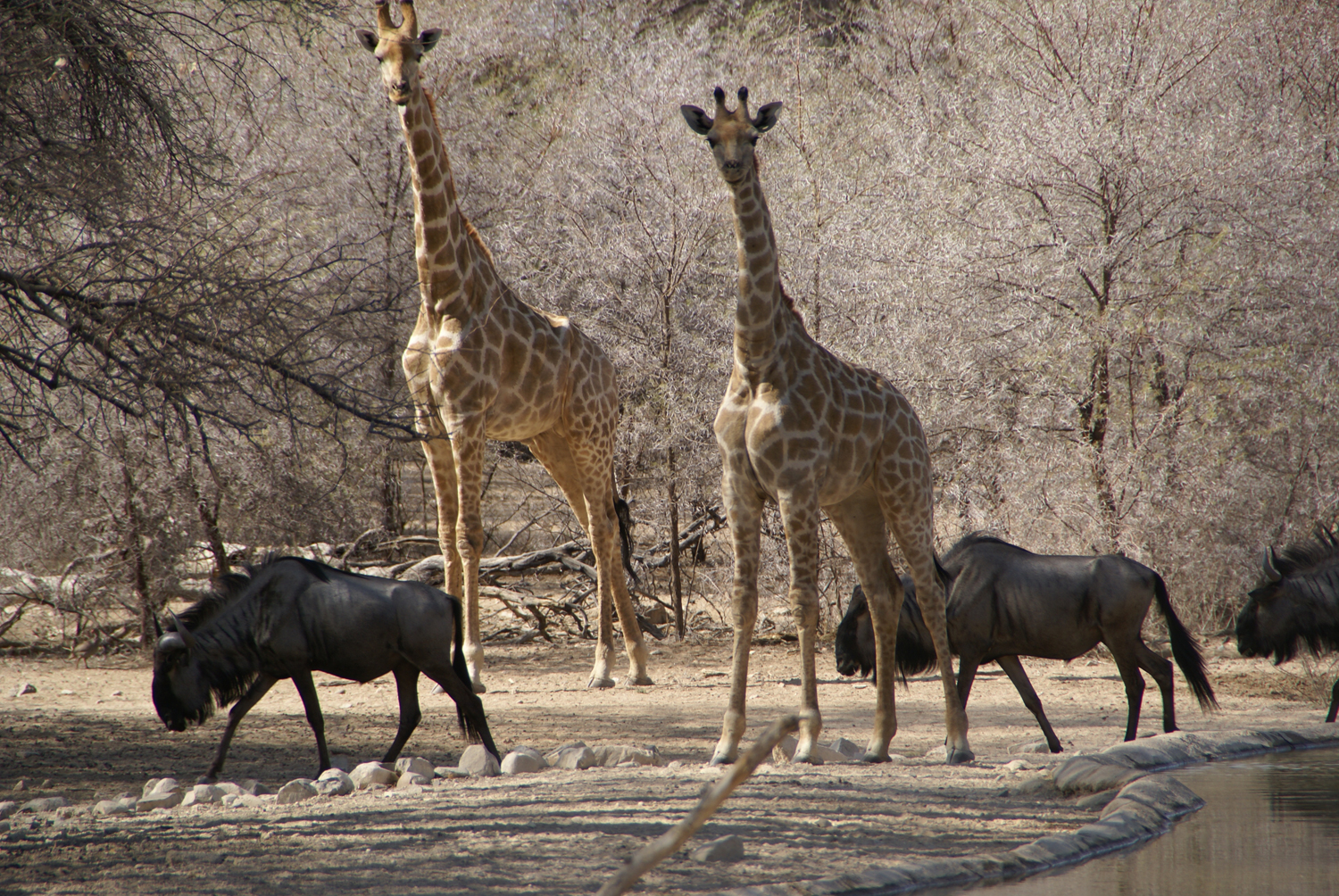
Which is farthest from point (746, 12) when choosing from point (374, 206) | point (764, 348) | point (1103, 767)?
point (1103, 767)

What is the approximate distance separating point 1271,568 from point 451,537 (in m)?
6.69

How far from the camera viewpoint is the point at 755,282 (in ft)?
22.9

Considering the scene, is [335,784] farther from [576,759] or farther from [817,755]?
[817,755]

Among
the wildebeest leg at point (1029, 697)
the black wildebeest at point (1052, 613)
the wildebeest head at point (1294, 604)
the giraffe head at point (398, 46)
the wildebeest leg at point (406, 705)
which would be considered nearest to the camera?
the wildebeest leg at point (406, 705)

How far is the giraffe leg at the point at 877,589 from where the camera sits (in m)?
7.13

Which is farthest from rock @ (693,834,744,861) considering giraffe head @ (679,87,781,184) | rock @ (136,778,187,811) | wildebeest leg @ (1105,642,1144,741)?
wildebeest leg @ (1105,642,1144,741)

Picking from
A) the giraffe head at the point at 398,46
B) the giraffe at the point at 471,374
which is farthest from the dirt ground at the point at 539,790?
the giraffe head at the point at 398,46

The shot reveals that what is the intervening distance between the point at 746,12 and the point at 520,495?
13220 millimetres

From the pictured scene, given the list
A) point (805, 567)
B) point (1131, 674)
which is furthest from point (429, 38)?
point (1131, 674)

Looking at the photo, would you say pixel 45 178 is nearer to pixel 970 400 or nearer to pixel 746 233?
pixel 746 233

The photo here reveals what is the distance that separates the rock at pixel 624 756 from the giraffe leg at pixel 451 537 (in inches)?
113

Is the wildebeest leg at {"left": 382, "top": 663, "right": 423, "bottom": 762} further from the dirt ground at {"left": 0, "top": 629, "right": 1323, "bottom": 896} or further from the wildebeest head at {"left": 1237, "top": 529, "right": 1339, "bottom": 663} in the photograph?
the wildebeest head at {"left": 1237, "top": 529, "right": 1339, "bottom": 663}

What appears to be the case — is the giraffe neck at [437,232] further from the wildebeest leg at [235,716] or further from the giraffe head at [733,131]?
the wildebeest leg at [235,716]

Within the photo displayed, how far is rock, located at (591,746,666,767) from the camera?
6887 mm
